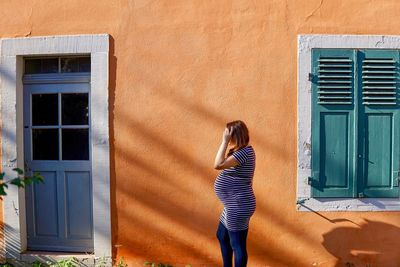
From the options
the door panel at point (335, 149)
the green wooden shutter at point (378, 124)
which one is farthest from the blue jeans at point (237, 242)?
the green wooden shutter at point (378, 124)

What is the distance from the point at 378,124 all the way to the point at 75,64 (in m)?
3.11

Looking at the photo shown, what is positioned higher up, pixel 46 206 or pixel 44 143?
pixel 44 143

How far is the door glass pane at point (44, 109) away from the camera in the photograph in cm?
470

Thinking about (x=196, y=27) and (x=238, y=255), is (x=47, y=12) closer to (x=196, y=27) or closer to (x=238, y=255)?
(x=196, y=27)

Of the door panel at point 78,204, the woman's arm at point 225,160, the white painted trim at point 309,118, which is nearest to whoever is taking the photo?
the woman's arm at point 225,160

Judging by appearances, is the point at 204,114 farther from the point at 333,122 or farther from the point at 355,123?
the point at 355,123

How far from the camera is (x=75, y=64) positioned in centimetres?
466

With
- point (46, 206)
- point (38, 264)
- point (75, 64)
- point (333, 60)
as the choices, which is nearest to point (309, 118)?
point (333, 60)

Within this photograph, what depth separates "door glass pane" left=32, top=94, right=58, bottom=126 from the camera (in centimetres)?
470

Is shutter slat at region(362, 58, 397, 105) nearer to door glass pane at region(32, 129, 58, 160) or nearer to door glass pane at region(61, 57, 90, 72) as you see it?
door glass pane at region(61, 57, 90, 72)

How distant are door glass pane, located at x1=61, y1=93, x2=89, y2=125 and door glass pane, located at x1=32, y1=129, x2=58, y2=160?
0.63ft

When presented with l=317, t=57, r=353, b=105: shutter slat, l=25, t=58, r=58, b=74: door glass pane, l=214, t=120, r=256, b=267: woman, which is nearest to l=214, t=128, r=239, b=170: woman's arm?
l=214, t=120, r=256, b=267: woman

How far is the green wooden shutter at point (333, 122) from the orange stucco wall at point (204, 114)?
21cm

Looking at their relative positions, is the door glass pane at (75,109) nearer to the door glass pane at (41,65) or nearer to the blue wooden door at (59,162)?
the blue wooden door at (59,162)
